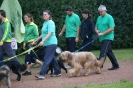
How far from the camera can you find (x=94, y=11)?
1867 cm

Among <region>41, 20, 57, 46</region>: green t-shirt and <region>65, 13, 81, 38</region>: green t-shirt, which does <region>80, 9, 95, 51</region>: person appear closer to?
<region>65, 13, 81, 38</region>: green t-shirt

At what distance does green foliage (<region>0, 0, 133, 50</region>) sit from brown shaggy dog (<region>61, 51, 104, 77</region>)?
5945 millimetres

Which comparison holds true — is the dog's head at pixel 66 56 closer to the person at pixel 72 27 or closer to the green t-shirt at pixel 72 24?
the person at pixel 72 27

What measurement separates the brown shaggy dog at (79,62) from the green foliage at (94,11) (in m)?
5.95

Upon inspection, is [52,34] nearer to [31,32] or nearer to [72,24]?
[31,32]

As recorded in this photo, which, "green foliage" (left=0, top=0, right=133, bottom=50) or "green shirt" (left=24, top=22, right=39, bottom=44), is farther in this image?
"green foliage" (left=0, top=0, right=133, bottom=50)

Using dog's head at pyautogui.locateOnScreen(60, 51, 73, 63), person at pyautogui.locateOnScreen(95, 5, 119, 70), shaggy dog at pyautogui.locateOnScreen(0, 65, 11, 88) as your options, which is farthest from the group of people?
shaggy dog at pyautogui.locateOnScreen(0, 65, 11, 88)

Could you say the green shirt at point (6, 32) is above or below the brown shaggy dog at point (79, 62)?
above

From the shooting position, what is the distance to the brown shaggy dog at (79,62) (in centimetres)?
1162

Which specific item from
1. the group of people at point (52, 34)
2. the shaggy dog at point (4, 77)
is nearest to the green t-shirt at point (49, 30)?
the group of people at point (52, 34)

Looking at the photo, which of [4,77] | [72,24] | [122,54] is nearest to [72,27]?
[72,24]

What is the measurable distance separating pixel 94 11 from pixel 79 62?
7277mm

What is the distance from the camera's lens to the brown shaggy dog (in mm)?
11625

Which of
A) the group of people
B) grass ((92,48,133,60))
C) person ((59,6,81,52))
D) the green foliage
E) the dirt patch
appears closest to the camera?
the dirt patch
